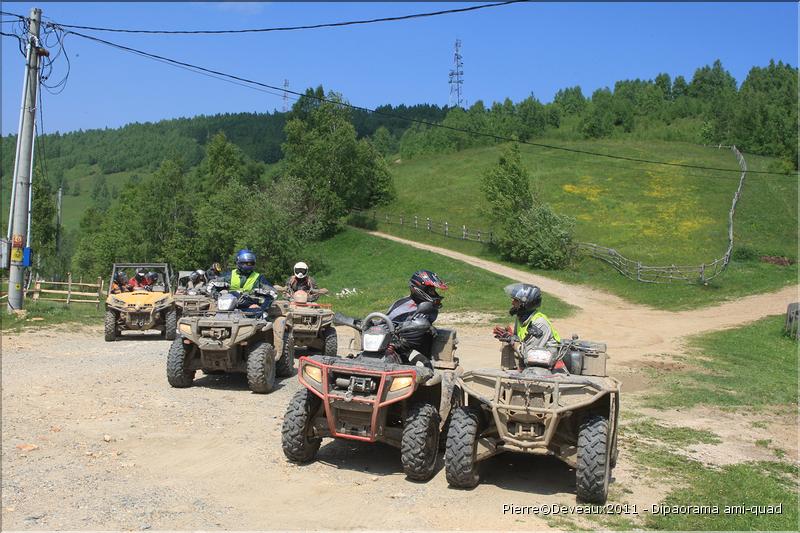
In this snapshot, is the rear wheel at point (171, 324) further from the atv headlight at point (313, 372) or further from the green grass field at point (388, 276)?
the atv headlight at point (313, 372)

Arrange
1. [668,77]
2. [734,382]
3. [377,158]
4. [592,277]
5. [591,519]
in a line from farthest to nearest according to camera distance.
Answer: [668,77] < [377,158] < [592,277] < [734,382] < [591,519]

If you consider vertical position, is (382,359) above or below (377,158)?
below

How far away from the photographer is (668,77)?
6442 inches

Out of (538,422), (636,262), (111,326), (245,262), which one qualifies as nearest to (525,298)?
(538,422)

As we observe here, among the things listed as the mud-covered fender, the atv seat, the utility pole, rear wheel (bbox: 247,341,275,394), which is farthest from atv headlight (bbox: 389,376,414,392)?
the utility pole

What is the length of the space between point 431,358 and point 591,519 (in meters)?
2.81

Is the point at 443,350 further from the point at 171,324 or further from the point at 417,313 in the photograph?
the point at 171,324

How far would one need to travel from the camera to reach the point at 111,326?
1888 centimetres

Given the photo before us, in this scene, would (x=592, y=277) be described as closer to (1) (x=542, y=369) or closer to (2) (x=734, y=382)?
(2) (x=734, y=382)

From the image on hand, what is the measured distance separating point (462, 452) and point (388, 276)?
3756 cm

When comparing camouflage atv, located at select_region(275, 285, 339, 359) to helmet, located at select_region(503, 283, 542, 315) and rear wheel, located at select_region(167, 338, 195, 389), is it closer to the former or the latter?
rear wheel, located at select_region(167, 338, 195, 389)

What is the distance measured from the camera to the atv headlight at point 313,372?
7.98 m

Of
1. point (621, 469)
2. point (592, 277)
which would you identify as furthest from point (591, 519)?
point (592, 277)

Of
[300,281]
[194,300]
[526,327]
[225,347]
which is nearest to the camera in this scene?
[526,327]
